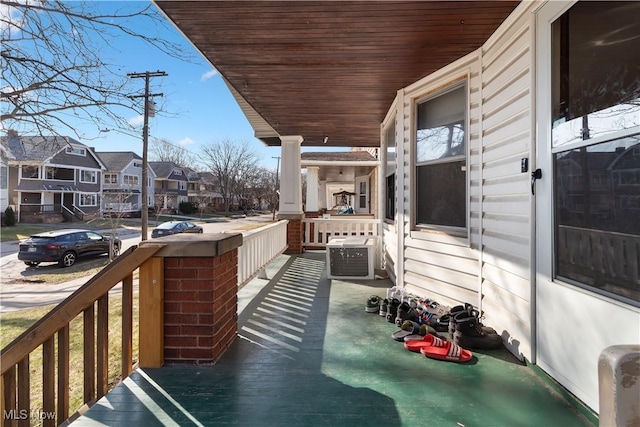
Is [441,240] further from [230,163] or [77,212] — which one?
[230,163]

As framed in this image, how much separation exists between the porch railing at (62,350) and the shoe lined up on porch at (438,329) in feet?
6.86

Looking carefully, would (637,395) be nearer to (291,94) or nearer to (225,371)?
(225,371)

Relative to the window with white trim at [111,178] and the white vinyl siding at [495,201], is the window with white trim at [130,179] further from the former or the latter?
the white vinyl siding at [495,201]

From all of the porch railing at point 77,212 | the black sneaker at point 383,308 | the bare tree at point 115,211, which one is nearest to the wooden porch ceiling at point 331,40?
the black sneaker at point 383,308

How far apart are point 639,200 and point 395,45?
2.32 metres

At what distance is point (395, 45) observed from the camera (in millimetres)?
3162

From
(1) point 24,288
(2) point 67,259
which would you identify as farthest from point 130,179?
(1) point 24,288

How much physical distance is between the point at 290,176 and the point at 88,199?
32335 millimetres

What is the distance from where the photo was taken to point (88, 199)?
3216 cm

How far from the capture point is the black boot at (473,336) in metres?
2.64

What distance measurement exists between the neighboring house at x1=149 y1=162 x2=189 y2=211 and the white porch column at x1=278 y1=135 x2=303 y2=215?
36.3 meters

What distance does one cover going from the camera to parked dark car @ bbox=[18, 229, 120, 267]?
12148 mm

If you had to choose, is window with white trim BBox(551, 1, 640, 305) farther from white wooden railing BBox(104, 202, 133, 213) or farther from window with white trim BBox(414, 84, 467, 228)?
white wooden railing BBox(104, 202, 133, 213)

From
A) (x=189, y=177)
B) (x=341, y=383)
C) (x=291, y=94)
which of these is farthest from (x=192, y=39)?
(x=189, y=177)
